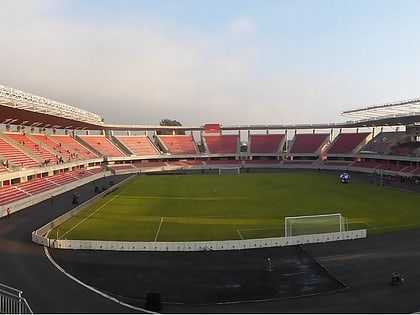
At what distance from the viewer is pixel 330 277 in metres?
17.9

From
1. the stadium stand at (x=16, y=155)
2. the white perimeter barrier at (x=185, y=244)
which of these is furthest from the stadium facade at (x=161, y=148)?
the white perimeter barrier at (x=185, y=244)

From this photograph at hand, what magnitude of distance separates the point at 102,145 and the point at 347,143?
192 ft

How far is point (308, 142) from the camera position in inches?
3871

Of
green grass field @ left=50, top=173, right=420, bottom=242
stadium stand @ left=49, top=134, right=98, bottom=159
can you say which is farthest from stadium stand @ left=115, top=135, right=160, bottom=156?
green grass field @ left=50, top=173, right=420, bottom=242

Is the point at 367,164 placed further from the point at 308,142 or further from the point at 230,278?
the point at 230,278

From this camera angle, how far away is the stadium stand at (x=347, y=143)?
8719 centimetres

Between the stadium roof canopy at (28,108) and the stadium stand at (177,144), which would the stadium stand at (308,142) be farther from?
the stadium roof canopy at (28,108)

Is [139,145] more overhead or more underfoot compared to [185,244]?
more overhead

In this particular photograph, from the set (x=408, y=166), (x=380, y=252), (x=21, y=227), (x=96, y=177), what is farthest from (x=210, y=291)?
(x=408, y=166)

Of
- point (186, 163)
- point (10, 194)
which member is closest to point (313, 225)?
point (10, 194)

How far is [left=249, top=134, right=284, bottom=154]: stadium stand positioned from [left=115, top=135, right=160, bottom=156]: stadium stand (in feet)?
86.1

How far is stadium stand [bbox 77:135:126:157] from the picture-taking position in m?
83.3

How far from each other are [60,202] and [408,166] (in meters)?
57.2

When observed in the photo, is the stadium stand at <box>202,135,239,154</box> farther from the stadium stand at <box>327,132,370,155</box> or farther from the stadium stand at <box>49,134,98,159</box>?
the stadium stand at <box>49,134,98,159</box>
